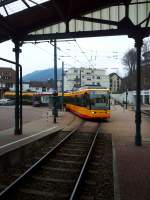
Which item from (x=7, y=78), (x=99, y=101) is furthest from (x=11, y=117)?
(x=7, y=78)

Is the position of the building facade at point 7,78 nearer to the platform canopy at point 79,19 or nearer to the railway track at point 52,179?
the platform canopy at point 79,19

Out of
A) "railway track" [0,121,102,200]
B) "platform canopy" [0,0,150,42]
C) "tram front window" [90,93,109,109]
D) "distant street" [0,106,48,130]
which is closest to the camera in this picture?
"railway track" [0,121,102,200]

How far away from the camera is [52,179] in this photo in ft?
34.4

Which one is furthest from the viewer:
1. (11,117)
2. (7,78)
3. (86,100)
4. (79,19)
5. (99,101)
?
(7,78)

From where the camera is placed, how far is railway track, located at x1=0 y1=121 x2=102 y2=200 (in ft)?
28.8

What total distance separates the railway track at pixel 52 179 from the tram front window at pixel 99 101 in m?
18.6

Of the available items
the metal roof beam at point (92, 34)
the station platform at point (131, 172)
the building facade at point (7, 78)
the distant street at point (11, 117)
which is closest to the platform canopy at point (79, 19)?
the metal roof beam at point (92, 34)

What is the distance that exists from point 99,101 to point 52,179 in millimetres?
24655

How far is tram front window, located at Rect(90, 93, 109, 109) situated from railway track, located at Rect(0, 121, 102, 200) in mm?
18648

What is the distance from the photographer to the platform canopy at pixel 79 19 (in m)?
17.2

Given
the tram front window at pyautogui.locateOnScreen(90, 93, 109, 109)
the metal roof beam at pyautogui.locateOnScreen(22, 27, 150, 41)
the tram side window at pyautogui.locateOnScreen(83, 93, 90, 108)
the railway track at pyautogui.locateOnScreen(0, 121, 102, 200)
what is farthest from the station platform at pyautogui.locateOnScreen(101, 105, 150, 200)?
the tram side window at pyautogui.locateOnScreen(83, 93, 90, 108)

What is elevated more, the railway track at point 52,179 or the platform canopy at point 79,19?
the platform canopy at point 79,19

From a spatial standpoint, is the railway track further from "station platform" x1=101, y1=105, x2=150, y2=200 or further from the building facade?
the building facade

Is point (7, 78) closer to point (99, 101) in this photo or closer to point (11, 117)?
point (11, 117)
